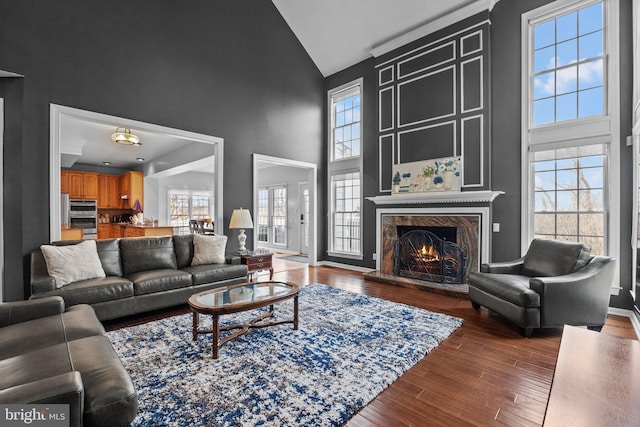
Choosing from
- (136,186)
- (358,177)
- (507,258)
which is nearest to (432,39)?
(358,177)

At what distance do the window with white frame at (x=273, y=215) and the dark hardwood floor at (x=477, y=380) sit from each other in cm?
575

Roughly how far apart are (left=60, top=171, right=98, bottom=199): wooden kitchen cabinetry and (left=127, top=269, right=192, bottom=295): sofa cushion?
7.11m

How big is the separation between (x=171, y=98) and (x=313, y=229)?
357 centimetres

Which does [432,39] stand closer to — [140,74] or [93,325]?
[140,74]

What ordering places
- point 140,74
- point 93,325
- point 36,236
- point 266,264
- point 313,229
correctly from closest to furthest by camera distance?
point 93,325 → point 36,236 → point 140,74 → point 266,264 → point 313,229

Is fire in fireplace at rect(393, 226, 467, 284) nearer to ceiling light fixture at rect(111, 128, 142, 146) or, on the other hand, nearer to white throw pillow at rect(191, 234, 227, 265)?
white throw pillow at rect(191, 234, 227, 265)

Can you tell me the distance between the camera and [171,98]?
177 inches

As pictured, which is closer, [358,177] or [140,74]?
[140,74]

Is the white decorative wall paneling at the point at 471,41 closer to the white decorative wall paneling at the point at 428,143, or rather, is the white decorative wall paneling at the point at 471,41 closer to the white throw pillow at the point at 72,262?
the white decorative wall paneling at the point at 428,143

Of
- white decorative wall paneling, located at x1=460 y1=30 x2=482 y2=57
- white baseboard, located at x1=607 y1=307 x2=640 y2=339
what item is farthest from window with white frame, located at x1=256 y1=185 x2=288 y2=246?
white baseboard, located at x1=607 y1=307 x2=640 y2=339

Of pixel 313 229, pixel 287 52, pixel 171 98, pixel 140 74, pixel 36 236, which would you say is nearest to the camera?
pixel 36 236

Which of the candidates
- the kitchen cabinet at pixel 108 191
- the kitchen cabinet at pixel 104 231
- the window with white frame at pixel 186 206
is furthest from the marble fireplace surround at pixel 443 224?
the kitchen cabinet at pixel 108 191

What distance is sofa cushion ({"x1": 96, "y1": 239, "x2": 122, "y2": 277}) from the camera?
11.8 feet

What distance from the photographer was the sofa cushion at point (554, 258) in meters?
3.27
